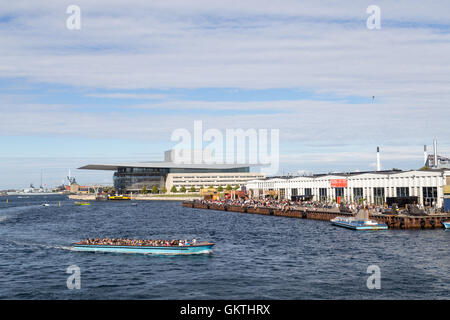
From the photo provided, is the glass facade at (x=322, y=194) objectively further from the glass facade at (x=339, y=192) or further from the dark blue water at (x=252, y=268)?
the dark blue water at (x=252, y=268)

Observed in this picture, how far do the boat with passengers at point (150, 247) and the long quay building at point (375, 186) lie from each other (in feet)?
145

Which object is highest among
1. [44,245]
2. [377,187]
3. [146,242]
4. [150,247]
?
[377,187]

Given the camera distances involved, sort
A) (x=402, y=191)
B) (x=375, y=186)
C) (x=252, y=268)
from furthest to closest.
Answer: (x=375, y=186)
(x=402, y=191)
(x=252, y=268)

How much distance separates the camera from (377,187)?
93562 mm

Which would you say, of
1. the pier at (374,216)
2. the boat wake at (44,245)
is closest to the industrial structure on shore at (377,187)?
the pier at (374,216)

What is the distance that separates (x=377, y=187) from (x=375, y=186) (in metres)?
0.62

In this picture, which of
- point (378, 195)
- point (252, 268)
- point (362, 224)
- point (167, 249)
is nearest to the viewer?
point (252, 268)

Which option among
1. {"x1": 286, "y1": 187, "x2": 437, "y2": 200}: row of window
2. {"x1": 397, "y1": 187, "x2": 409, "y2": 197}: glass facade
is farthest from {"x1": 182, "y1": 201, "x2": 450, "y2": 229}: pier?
{"x1": 397, "y1": 187, "x2": 409, "y2": 197}: glass facade

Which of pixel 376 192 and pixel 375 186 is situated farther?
pixel 375 186

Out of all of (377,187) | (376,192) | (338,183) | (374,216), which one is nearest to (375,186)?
(377,187)

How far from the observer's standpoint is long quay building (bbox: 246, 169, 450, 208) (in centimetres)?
7950

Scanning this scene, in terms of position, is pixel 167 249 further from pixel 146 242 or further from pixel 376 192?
pixel 376 192
